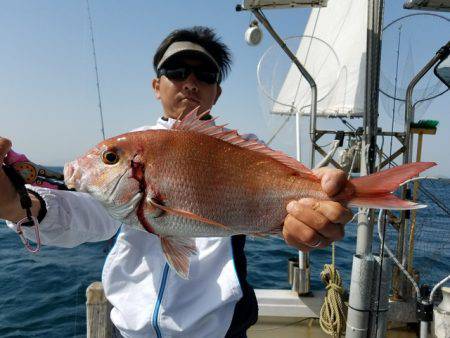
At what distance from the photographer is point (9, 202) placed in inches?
70.7

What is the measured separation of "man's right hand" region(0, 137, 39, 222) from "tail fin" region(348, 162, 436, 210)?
1.56 metres

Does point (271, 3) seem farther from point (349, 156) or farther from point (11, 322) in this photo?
point (11, 322)

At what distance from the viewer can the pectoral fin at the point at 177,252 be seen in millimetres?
1549

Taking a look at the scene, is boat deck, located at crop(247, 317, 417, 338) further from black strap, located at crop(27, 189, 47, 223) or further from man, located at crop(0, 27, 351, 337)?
black strap, located at crop(27, 189, 47, 223)

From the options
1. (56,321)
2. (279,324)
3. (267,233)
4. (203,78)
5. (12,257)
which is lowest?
(12,257)

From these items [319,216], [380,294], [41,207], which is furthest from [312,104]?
[41,207]

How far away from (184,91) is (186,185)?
3.36ft

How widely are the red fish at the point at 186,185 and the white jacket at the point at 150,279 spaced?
54cm

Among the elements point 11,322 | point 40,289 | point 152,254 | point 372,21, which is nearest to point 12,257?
point 40,289

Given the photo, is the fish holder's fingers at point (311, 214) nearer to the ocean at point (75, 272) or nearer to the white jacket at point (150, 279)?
the white jacket at point (150, 279)

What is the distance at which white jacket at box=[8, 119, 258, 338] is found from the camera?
6.47ft

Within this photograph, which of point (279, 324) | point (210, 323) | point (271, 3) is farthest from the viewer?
point (279, 324)

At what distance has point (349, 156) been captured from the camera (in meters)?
3.91

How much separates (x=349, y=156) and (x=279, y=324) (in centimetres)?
226
